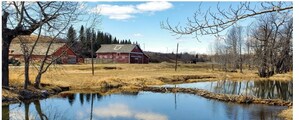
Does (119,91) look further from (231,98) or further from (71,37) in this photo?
(231,98)

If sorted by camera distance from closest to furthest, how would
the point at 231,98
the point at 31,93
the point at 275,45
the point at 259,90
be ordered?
the point at 275,45, the point at 31,93, the point at 231,98, the point at 259,90

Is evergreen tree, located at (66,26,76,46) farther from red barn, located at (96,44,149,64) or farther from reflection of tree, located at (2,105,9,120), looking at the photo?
red barn, located at (96,44,149,64)

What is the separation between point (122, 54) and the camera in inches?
2581

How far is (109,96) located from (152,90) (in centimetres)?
553

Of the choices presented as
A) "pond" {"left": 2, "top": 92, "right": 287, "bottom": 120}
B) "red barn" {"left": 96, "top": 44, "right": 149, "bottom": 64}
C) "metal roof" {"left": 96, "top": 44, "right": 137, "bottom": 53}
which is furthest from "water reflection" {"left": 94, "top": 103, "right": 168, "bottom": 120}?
"metal roof" {"left": 96, "top": 44, "right": 137, "bottom": 53}

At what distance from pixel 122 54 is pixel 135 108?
44744mm

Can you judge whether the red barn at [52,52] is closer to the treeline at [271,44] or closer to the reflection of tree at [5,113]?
the reflection of tree at [5,113]

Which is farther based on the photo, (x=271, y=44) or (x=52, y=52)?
(x=52, y=52)

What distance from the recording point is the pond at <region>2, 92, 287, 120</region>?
1800cm

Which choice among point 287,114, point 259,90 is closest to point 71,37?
point 259,90

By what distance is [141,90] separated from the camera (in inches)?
1217

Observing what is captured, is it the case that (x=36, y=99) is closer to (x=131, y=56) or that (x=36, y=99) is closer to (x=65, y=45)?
(x=65, y=45)

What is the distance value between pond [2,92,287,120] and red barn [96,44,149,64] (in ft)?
125

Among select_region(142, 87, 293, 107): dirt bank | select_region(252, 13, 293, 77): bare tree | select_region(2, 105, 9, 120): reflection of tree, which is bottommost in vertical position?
select_region(142, 87, 293, 107): dirt bank
